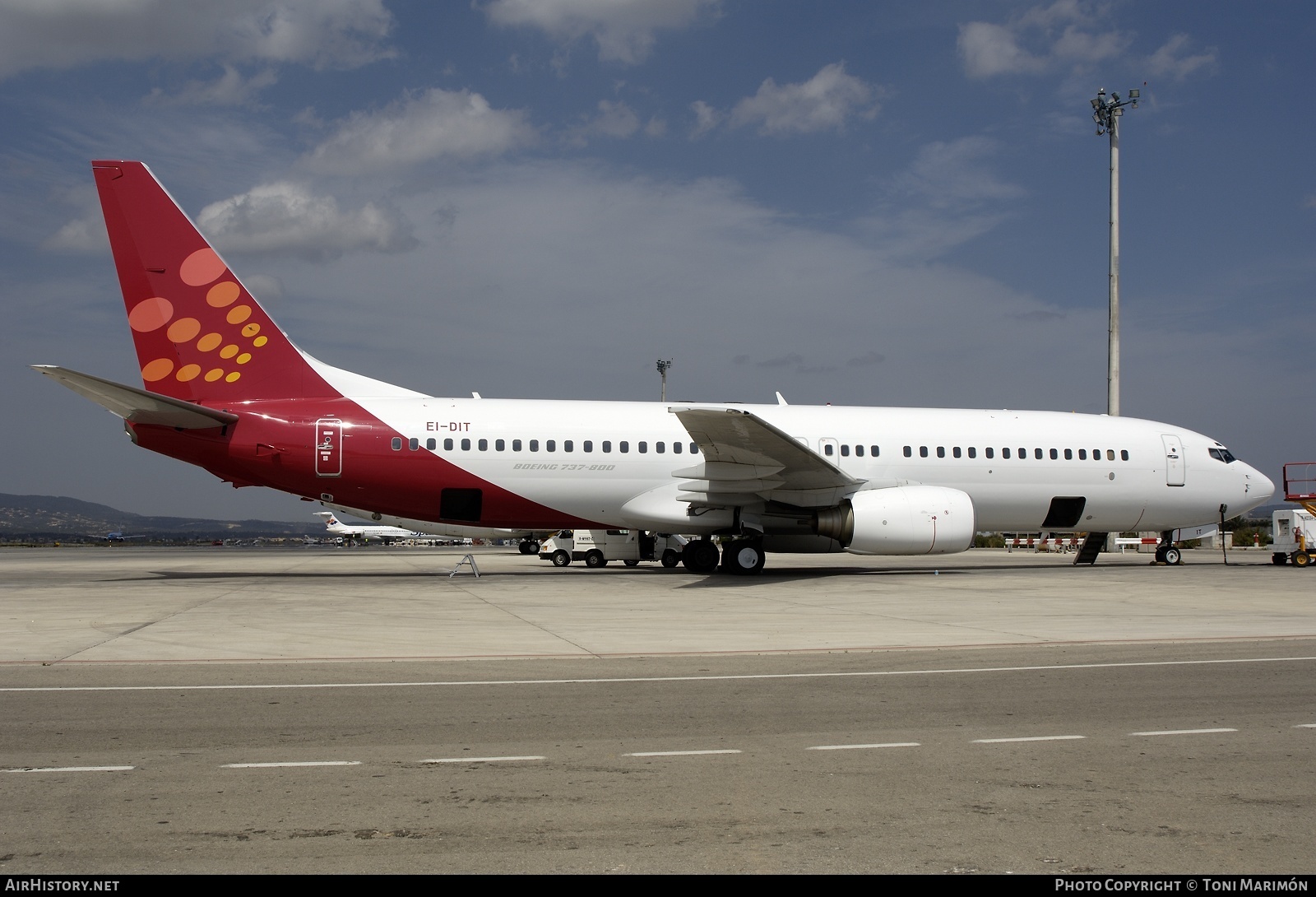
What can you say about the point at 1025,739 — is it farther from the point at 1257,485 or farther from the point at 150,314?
the point at 1257,485

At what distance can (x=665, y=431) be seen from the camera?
22.9 meters

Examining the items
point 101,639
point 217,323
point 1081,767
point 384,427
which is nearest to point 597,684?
point 1081,767

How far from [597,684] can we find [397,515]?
14.2 m

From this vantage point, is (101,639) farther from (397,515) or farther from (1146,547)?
(1146,547)

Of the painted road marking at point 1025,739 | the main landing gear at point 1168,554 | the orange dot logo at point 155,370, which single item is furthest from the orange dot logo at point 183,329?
the main landing gear at point 1168,554

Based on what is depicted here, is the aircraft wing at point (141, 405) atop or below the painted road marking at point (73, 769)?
atop

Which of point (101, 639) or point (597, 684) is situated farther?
point (101, 639)

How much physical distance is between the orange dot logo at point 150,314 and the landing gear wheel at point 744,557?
1246cm

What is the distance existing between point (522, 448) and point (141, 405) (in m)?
7.27

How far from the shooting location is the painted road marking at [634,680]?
828 cm

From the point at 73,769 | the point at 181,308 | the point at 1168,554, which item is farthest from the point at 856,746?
the point at 1168,554

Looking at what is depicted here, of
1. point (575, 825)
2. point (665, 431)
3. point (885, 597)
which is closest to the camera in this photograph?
point (575, 825)

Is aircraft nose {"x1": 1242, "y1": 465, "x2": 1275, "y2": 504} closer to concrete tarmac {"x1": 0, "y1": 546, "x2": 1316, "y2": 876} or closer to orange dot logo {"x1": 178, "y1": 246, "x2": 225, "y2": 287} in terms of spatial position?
concrete tarmac {"x1": 0, "y1": 546, "x2": 1316, "y2": 876}

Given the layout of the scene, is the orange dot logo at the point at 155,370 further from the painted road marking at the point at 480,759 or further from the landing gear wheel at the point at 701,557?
the painted road marking at the point at 480,759
